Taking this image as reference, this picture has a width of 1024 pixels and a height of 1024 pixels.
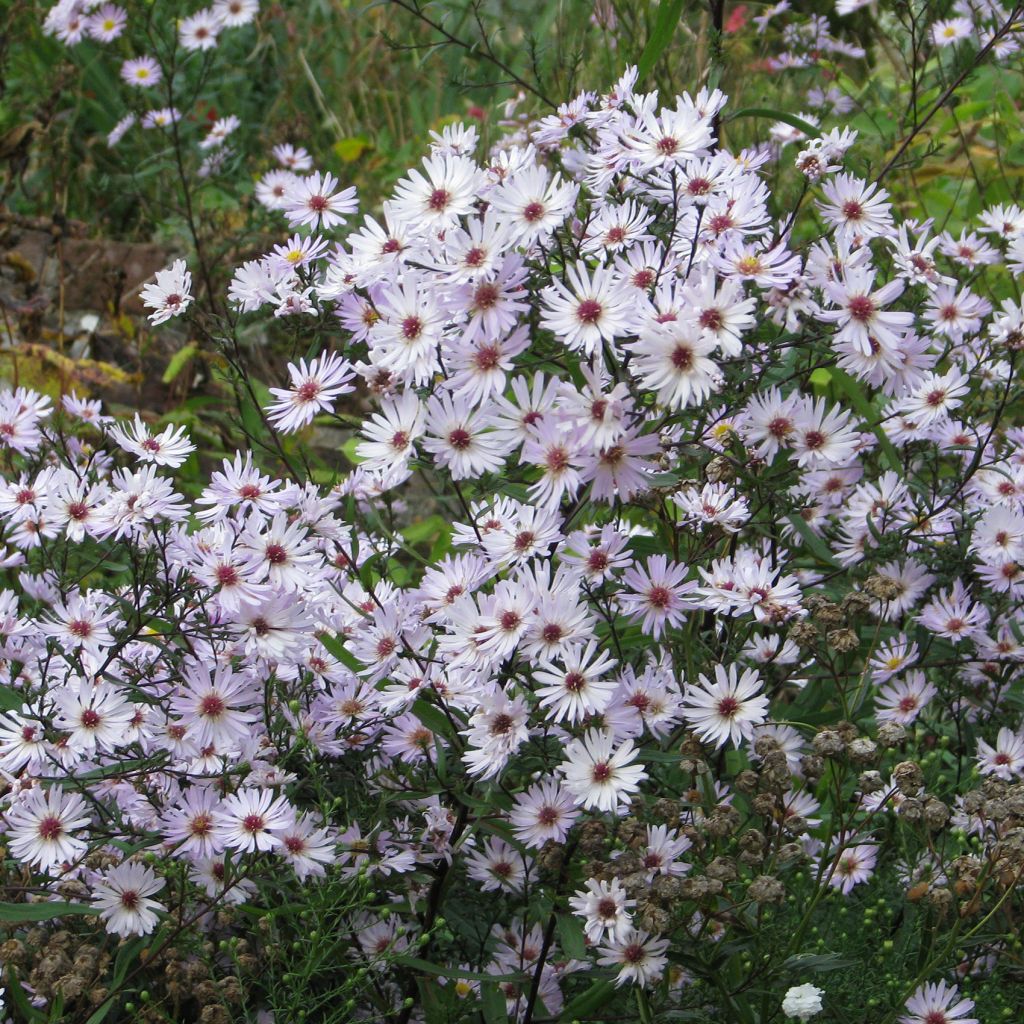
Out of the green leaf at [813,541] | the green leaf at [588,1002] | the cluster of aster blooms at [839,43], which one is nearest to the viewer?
the green leaf at [588,1002]

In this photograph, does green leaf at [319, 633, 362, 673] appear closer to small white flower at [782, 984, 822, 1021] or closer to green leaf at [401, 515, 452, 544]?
small white flower at [782, 984, 822, 1021]

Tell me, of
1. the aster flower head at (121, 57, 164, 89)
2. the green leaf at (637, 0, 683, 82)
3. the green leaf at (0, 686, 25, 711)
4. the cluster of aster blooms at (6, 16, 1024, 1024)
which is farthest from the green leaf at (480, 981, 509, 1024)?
the aster flower head at (121, 57, 164, 89)

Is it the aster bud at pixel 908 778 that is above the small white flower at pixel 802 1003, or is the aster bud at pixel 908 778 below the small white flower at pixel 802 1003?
Result: above

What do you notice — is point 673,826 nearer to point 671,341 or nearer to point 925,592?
point 671,341

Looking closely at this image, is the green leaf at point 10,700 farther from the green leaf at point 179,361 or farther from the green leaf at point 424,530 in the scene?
the green leaf at point 179,361

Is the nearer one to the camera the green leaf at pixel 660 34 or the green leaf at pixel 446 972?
the green leaf at pixel 446 972

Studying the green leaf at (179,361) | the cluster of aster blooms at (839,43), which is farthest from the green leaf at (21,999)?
the cluster of aster blooms at (839,43)

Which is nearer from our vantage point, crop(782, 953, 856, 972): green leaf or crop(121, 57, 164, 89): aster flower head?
crop(782, 953, 856, 972): green leaf
